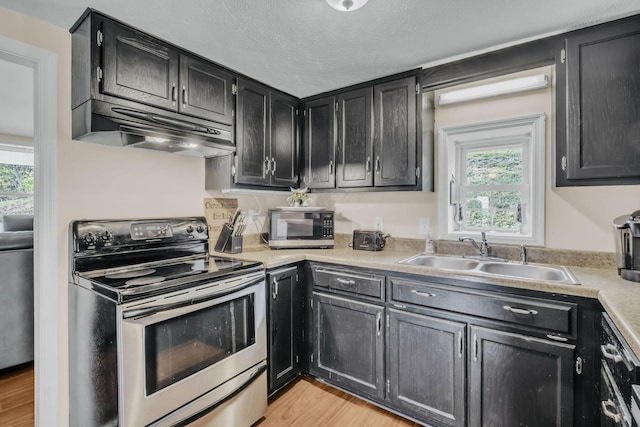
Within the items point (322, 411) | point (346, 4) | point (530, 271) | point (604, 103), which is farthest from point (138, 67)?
point (530, 271)

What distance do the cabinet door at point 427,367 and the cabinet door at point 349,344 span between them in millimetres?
97

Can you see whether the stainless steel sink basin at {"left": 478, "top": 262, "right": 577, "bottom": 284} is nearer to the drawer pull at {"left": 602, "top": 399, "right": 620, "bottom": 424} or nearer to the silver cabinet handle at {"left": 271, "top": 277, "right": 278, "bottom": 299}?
the drawer pull at {"left": 602, "top": 399, "right": 620, "bottom": 424}

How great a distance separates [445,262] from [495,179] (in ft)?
2.36

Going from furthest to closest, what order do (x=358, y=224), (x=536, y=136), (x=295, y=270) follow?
(x=358, y=224)
(x=295, y=270)
(x=536, y=136)

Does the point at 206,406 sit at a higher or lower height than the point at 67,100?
lower

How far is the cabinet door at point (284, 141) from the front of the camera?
2.54 meters

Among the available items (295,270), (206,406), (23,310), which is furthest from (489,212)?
(23,310)

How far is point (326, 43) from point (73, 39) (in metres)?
1.38

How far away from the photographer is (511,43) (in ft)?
6.08

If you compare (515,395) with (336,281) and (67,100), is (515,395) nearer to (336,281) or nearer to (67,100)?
(336,281)

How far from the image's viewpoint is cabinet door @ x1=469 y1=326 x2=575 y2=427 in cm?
138

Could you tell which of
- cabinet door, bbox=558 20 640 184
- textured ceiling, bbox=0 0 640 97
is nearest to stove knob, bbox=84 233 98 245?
textured ceiling, bbox=0 0 640 97

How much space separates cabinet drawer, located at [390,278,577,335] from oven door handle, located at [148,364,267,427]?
36.7 inches

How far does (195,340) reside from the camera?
5.04ft
